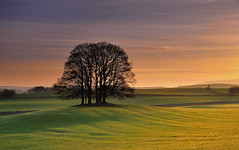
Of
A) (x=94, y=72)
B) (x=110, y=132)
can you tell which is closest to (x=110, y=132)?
(x=110, y=132)

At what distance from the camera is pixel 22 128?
92.2 feet

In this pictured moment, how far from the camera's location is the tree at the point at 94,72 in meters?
46.3

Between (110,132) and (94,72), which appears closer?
(110,132)

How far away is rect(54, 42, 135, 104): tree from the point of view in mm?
46312

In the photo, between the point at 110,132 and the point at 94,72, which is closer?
the point at 110,132

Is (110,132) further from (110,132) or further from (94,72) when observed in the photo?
(94,72)

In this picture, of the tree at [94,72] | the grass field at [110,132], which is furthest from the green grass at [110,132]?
the tree at [94,72]

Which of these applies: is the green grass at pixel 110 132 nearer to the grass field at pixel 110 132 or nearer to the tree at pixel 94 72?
the grass field at pixel 110 132

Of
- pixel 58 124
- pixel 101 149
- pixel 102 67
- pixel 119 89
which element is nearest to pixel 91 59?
pixel 102 67

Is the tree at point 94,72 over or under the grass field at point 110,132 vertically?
over

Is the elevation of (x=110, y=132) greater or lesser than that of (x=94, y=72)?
lesser

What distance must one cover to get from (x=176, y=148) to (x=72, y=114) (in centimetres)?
2314

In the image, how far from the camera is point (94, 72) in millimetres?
46812

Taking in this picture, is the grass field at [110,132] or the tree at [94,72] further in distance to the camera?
the tree at [94,72]
